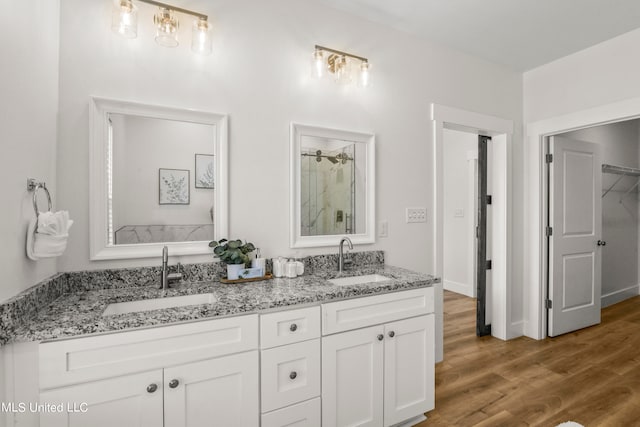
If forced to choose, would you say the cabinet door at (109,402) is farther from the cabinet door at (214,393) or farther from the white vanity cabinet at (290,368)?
the white vanity cabinet at (290,368)

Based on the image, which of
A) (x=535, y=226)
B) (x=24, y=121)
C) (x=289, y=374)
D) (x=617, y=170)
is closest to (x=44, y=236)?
(x=24, y=121)

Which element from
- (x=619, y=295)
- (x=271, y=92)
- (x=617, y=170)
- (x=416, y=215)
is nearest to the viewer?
(x=271, y=92)

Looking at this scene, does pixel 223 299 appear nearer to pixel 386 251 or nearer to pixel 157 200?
pixel 157 200

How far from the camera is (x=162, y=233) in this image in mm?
1758

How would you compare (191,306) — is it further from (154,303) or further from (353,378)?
(353,378)

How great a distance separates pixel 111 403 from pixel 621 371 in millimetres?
3381

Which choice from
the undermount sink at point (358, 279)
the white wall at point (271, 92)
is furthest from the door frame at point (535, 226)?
the undermount sink at point (358, 279)

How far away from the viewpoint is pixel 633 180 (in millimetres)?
4562

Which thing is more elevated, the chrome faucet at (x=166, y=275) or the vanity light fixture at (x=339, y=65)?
the vanity light fixture at (x=339, y=65)

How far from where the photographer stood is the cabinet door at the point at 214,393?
126cm

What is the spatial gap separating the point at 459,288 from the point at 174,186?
414 cm

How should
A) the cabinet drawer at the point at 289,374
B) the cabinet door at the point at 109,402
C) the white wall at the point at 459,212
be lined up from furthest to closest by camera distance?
the white wall at the point at 459,212 < the cabinet drawer at the point at 289,374 < the cabinet door at the point at 109,402

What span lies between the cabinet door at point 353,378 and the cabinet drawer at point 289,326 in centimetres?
10

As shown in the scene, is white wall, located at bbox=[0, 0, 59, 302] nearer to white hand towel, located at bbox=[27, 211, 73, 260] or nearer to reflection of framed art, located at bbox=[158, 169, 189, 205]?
white hand towel, located at bbox=[27, 211, 73, 260]
